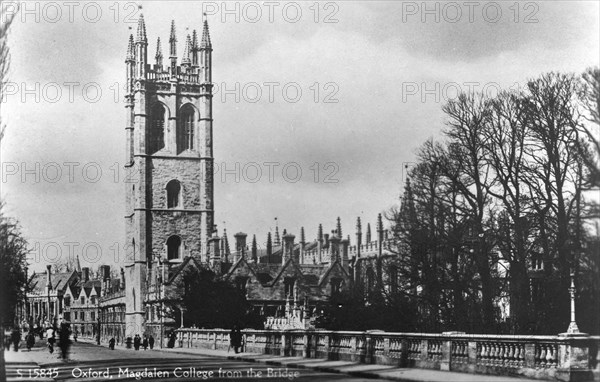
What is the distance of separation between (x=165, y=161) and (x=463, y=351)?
201 ft

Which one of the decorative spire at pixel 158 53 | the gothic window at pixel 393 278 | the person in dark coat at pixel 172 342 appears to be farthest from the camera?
the decorative spire at pixel 158 53

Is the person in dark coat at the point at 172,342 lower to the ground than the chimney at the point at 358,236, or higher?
lower

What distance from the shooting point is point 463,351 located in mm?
23734

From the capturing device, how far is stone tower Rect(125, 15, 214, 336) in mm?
81188

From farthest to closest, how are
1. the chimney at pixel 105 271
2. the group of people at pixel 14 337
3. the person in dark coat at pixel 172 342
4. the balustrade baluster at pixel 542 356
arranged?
1. the chimney at pixel 105 271
2. the person in dark coat at pixel 172 342
3. the group of people at pixel 14 337
4. the balustrade baluster at pixel 542 356

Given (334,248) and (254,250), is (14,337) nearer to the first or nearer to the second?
(334,248)

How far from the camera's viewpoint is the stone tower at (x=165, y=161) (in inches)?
3196

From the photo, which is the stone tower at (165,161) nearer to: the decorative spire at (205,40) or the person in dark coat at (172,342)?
the decorative spire at (205,40)

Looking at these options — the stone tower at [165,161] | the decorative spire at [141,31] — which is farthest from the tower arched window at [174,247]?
the decorative spire at [141,31]

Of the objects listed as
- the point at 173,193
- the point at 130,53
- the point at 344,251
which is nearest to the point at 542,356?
the point at 173,193

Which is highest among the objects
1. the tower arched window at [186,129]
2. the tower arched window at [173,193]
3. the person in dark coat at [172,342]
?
the tower arched window at [186,129]

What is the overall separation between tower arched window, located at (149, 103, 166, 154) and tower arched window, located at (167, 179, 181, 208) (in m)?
3.17

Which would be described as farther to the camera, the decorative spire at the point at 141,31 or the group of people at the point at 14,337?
the decorative spire at the point at 141,31

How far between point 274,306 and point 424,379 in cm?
5911
